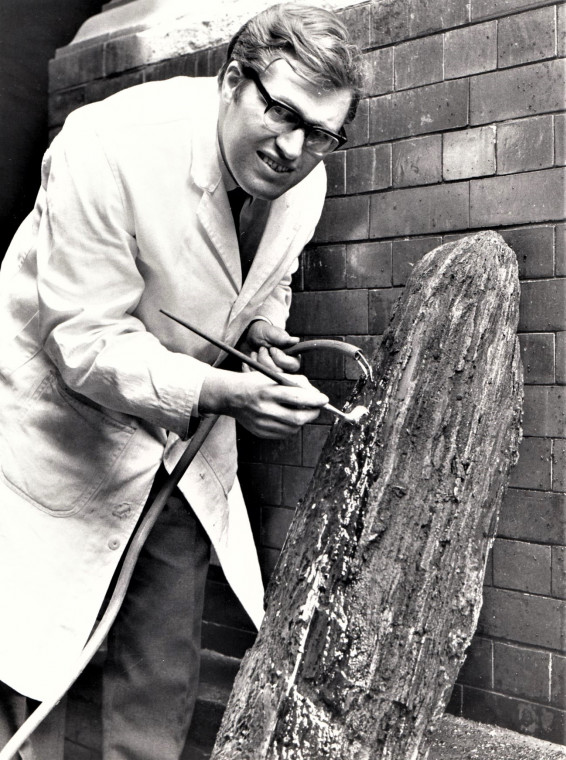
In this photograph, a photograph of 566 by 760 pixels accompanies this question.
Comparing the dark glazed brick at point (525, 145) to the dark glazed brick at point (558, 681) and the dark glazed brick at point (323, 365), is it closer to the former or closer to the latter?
the dark glazed brick at point (323, 365)

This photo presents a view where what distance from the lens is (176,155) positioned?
6.48ft

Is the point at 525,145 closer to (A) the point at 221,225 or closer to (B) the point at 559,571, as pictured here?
(A) the point at 221,225

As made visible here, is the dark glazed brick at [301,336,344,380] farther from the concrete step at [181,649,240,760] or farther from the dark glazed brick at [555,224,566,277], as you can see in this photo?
the concrete step at [181,649,240,760]

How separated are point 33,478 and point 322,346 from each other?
2.55 feet

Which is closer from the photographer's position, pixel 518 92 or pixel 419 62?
pixel 518 92

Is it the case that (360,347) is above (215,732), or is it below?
above

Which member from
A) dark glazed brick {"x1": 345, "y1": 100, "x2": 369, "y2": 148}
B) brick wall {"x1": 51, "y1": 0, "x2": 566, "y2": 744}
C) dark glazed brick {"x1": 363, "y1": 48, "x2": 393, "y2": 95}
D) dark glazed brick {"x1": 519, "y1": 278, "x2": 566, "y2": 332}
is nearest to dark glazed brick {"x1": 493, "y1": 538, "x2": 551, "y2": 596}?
brick wall {"x1": 51, "y1": 0, "x2": 566, "y2": 744}

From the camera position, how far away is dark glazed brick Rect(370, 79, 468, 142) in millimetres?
2467

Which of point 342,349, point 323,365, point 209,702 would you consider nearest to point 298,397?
point 342,349

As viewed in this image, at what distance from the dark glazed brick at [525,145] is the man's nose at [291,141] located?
82 centimetres

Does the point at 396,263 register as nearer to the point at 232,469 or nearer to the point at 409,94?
the point at 409,94

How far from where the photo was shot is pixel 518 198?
2.36 metres

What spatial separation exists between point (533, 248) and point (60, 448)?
4.58 ft

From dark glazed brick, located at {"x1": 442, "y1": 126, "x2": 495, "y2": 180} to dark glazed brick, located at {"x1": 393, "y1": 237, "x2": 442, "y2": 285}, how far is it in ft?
0.65
